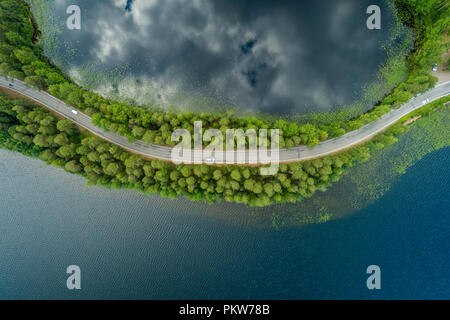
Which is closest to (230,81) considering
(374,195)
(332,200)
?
(332,200)

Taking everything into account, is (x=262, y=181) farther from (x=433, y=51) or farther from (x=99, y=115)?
(x=433, y=51)

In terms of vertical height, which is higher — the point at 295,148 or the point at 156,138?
the point at 156,138

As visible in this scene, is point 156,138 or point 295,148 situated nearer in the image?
point 156,138

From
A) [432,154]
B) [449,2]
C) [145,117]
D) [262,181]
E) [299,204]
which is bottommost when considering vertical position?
[299,204]

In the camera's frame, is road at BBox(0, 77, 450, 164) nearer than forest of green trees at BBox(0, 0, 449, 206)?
No
